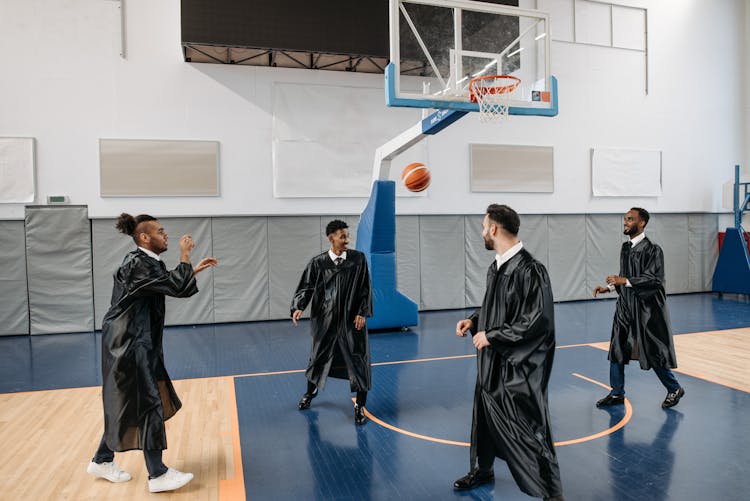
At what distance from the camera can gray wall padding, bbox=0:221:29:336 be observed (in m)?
10.6

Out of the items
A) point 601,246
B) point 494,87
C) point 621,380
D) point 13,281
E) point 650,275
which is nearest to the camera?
point 650,275

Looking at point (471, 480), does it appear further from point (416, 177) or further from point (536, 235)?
point (536, 235)

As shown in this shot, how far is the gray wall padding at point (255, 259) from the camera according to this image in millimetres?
10711

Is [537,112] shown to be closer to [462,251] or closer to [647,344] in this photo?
[647,344]

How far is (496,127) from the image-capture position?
13.2 metres

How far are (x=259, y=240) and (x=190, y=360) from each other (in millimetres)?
4077

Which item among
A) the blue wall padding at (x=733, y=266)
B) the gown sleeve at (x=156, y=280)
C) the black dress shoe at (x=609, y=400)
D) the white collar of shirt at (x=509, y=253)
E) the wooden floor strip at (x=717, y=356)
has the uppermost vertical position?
the white collar of shirt at (x=509, y=253)

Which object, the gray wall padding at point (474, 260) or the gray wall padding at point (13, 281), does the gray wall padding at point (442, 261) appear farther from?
the gray wall padding at point (13, 281)

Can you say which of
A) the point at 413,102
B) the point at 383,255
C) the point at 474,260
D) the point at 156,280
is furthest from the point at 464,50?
the point at 474,260

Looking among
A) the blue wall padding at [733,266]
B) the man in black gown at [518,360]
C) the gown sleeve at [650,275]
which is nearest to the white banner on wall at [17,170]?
the man in black gown at [518,360]

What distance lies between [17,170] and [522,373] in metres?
11.1

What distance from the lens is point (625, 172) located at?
566 inches

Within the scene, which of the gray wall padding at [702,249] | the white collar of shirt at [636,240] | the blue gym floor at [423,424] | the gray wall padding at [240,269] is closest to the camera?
the blue gym floor at [423,424]

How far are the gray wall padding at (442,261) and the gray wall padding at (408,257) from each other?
13 centimetres
